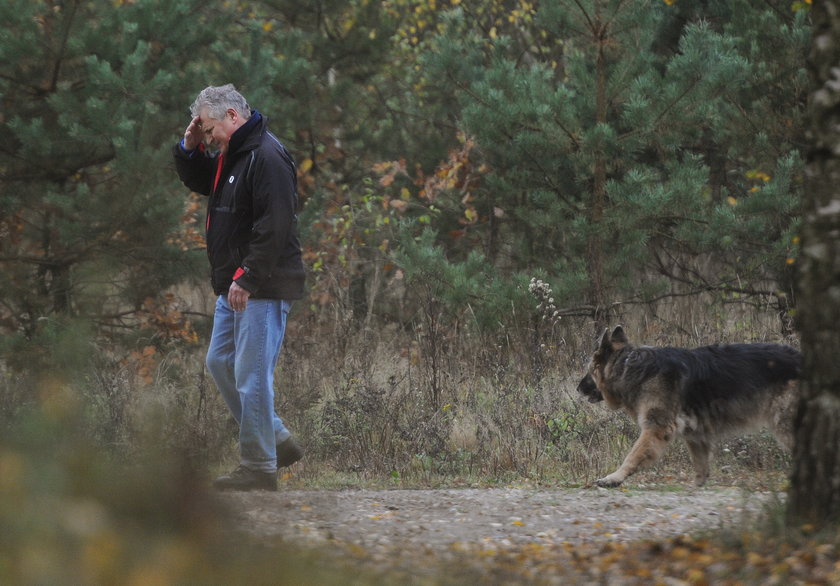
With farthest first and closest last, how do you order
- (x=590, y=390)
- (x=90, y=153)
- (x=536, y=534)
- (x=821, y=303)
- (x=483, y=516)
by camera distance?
1. (x=90, y=153)
2. (x=590, y=390)
3. (x=483, y=516)
4. (x=536, y=534)
5. (x=821, y=303)

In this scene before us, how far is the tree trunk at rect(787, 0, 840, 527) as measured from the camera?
4.47 meters

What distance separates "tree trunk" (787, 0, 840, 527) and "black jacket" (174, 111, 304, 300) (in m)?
3.03

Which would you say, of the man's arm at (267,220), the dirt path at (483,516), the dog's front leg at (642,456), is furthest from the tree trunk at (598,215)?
the man's arm at (267,220)

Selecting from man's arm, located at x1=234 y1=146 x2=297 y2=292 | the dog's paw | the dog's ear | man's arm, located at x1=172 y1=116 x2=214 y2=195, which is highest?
man's arm, located at x1=172 y1=116 x2=214 y2=195

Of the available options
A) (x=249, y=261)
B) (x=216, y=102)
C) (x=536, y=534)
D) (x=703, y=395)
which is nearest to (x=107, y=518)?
(x=536, y=534)

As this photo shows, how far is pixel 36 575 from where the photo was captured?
8.77ft

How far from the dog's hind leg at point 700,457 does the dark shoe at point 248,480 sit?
2.90 meters

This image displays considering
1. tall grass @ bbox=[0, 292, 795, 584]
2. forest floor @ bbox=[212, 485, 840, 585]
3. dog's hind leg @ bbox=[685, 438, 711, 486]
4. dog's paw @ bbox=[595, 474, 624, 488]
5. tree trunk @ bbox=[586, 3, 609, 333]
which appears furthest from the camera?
tree trunk @ bbox=[586, 3, 609, 333]

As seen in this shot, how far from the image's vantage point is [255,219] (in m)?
6.32

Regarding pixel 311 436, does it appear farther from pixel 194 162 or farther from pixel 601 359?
pixel 194 162

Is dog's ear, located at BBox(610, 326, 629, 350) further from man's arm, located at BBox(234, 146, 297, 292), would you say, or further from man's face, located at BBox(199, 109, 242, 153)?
man's face, located at BBox(199, 109, 242, 153)

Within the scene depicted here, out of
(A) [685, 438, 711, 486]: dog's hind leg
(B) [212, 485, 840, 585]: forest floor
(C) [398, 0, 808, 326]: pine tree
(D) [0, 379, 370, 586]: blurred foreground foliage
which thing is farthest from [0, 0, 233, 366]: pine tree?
(D) [0, 379, 370, 586]: blurred foreground foliage

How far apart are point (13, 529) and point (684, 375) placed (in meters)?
5.08

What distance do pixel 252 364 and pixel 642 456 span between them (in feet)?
8.89
